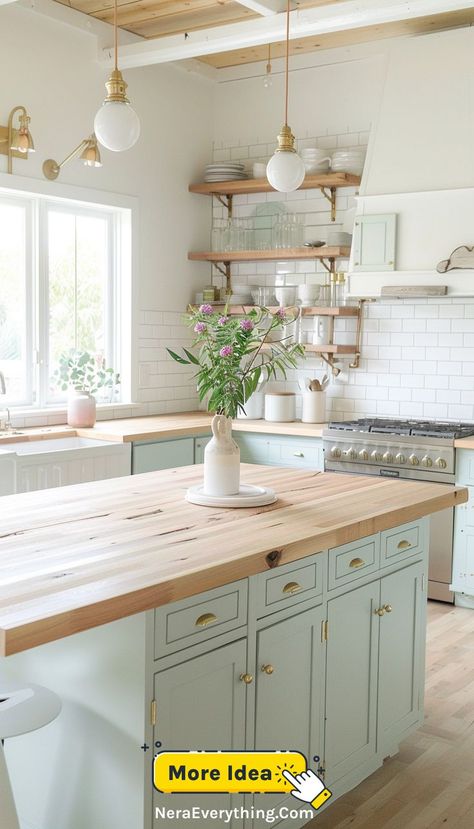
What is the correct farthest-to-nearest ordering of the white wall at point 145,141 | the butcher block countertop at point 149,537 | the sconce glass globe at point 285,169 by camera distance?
the white wall at point 145,141 → the sconce glass globe at point 285,169 → the butcher block countertop at point 149,537

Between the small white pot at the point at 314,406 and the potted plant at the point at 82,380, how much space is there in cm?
135

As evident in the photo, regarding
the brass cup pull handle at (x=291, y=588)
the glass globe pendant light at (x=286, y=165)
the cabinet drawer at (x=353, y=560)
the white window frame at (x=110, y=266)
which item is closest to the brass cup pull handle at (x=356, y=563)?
the cabinet drawer at (x=353, y=560)

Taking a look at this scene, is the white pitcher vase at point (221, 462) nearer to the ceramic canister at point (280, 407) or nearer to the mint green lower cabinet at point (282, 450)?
the mint green lower cabinet at point (282, 450)

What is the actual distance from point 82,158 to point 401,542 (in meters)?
3.02

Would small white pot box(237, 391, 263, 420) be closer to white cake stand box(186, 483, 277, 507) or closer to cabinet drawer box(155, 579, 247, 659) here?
white cake stand box(186, 483, 277, 507)

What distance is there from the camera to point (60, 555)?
2.42 m

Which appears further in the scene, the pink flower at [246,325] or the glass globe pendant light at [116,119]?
the glass globe pendant light at [116,119]

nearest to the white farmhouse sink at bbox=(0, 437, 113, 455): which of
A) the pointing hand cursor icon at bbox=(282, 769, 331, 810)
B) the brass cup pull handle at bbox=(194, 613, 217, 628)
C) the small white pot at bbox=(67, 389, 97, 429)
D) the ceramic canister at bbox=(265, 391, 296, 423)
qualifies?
the small white pot at bbox=(67, 389, 97, 429)

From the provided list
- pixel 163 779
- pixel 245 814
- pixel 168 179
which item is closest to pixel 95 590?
pixel 163 779

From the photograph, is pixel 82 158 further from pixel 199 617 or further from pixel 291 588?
pixel 199 617

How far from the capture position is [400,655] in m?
3.39

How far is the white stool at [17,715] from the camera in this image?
2.13 meters

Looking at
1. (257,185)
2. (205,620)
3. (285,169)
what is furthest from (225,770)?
(257,185)

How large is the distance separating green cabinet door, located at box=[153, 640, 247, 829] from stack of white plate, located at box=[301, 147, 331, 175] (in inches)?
175
